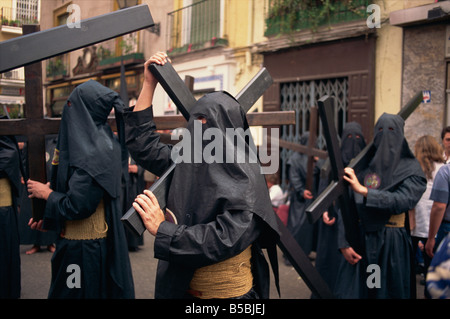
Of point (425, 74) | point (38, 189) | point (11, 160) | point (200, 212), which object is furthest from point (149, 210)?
point (425, 74)

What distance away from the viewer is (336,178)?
3361mm

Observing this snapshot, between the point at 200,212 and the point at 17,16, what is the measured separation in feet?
6.04

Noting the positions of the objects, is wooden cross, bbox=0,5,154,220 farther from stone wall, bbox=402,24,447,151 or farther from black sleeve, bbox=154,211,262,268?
stone wall, bbox=402,24,447,151

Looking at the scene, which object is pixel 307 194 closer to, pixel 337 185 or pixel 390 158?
pixel 390 158

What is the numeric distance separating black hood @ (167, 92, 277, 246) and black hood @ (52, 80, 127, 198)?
1163 mm

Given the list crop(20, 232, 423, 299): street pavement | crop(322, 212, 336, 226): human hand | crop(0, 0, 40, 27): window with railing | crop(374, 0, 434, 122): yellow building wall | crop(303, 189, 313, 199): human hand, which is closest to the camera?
crop(0, 0, 40, 27): window with railing

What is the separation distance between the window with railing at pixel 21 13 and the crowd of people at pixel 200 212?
0.56 meters

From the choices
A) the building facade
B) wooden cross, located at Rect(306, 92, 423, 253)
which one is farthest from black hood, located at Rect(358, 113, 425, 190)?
the building facade

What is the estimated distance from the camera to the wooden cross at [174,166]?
2.01m

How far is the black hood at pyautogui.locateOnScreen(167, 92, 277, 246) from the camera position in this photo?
200 centimetres

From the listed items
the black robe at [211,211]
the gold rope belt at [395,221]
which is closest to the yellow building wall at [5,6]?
the black robe at [211,211]

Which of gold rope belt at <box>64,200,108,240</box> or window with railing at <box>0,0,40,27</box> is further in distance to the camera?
gold rope belt at <box>64,200,108,240</box>

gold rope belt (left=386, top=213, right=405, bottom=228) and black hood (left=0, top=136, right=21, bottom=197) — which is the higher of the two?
black hood (left=0, top=136, right=21, bottom=197)

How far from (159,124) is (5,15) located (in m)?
1.19
